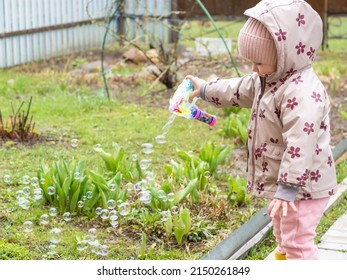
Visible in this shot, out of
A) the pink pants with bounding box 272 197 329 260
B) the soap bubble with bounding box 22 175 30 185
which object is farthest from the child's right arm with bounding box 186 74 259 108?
the soap bubble with bounding box 22 175 30 185

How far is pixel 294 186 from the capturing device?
Answer: 349 centimetres

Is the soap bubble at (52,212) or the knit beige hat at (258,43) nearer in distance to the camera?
the knit beige hat at (258,43)

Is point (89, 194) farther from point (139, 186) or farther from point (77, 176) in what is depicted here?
point (139, 186)

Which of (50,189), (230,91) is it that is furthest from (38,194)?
(230,91)

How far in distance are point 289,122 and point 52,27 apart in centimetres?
870

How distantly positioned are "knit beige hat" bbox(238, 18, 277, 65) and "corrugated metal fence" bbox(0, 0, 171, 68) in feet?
21.7

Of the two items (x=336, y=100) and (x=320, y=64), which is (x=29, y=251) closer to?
(x=336, y=100)

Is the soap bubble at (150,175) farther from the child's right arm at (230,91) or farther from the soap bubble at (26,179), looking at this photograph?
the child's right arm at (230,91)

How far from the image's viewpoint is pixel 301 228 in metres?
3.72

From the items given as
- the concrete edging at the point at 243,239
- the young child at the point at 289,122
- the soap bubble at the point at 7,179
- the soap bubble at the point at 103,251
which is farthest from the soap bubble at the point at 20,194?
the young child at the point at 289,122

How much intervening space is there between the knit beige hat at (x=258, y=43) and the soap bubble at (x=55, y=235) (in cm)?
153

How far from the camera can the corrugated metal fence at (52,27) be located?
1096cm

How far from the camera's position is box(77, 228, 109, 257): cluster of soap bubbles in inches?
170

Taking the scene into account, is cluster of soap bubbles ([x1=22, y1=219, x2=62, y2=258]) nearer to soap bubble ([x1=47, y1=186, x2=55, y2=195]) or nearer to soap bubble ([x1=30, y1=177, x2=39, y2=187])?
soap bubble ([x1=47, y1=186, x2=55, y2=195])
